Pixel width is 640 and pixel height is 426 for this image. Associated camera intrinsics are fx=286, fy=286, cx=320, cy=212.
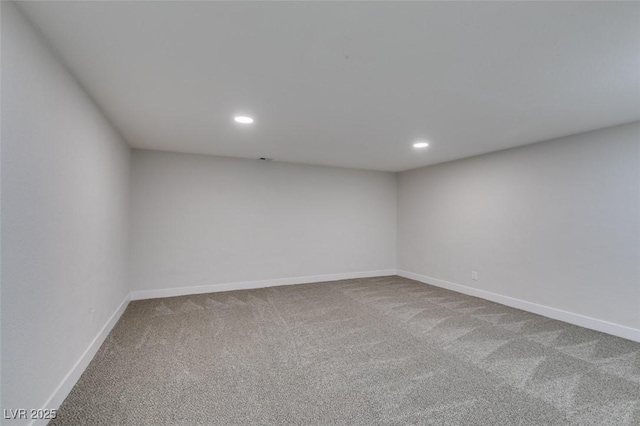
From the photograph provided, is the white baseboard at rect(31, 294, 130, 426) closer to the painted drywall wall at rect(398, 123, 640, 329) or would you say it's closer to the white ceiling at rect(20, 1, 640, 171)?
the white ceiling at rect(20, 1, 640, 171)

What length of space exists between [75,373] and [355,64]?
2964mm

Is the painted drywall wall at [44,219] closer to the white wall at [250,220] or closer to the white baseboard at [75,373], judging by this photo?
the white baseboard at [75,373]

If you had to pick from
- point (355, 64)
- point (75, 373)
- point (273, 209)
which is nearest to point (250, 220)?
point (273, 209)

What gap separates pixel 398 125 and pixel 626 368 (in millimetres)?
2936

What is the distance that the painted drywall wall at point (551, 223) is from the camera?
3.06m

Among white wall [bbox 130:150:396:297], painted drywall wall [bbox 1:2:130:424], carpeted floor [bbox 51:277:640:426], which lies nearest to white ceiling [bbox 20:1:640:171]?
painted drywall wall [bbox 1:2:130:424]

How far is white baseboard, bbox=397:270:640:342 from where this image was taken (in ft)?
9.92

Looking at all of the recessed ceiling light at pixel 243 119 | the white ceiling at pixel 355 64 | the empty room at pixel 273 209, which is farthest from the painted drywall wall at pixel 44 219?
the recessed ceiling light at pixel 243 119

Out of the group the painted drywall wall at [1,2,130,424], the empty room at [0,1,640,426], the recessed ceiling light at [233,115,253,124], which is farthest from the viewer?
the recessed ceiling light at [233,115,253,124]

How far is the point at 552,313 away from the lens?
3.62 metres

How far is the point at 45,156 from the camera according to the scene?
169cm

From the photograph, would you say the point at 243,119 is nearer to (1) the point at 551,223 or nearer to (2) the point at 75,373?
(2) the point at 75,373

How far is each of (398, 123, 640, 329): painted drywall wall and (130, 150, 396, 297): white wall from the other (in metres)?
1.37

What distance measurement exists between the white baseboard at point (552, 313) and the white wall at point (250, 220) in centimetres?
170
